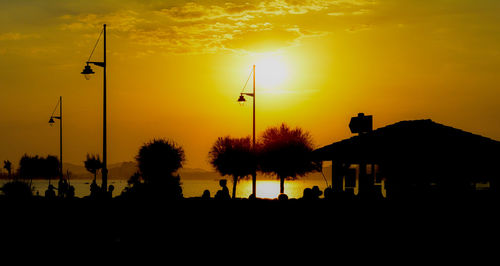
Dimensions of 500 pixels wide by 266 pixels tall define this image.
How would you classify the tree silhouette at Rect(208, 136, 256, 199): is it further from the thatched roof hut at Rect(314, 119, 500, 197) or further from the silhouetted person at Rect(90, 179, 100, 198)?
the thatched roof hut at Rect(314, 119, 500, 197)

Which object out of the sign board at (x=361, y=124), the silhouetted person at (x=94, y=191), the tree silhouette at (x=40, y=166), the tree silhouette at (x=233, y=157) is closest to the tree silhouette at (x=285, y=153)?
the tree silhouette at (x=233, y=157)

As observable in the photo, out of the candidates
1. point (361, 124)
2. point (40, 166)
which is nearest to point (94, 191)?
point (361, 124)

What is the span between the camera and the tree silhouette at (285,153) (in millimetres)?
62097

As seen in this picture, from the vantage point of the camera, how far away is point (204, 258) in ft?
51.1

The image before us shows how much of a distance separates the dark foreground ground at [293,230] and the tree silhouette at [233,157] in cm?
4573

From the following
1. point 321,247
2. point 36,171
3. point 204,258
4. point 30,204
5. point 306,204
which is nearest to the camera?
point 204,258

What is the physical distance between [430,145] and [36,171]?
8997cm

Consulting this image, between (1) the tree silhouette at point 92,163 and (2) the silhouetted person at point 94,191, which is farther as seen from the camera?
(1) the tree silhouette at point 92,163

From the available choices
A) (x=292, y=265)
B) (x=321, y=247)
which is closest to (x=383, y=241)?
(x=321, y=247)

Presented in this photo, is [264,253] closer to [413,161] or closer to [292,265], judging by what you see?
[292,265]

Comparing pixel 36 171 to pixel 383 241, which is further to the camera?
pixel 36 171

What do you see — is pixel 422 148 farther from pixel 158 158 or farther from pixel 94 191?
pixel 158 158

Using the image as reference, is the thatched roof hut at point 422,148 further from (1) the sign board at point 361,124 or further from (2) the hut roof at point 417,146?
(1) the sign board at point 361,124

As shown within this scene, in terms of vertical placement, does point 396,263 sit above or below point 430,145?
below
